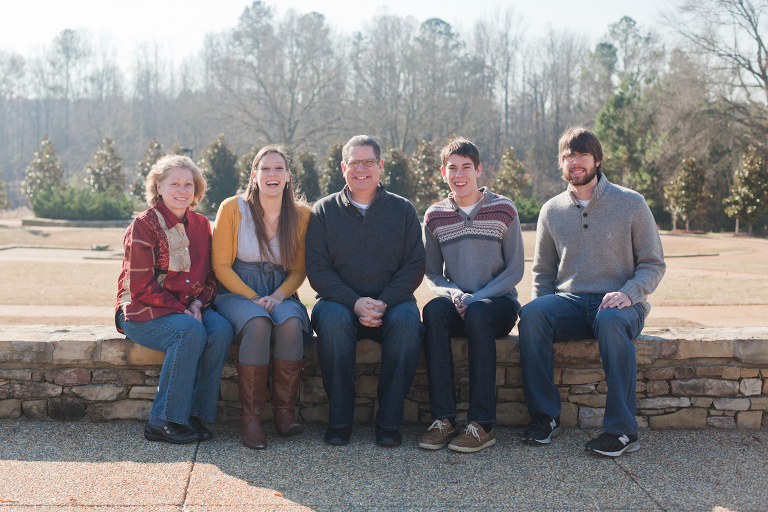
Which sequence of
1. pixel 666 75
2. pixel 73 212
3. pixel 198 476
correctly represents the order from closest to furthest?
1. pixel 198 476
2. pixel 73 212
3. pixel 666 75

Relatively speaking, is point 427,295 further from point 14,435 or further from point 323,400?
point 14,435

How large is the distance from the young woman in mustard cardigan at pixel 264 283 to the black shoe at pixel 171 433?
0.24m

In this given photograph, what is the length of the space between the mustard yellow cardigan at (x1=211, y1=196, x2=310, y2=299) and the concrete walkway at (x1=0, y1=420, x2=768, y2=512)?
727 mm

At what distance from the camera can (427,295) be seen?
28.3 feet

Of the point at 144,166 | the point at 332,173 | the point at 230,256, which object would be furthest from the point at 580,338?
the point at 144,166

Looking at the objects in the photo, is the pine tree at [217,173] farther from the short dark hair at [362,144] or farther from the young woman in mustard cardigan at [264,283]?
the short dark hair at [362,144]

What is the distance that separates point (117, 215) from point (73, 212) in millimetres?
1440

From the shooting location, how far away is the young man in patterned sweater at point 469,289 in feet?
9.17

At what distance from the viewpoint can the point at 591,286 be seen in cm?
300

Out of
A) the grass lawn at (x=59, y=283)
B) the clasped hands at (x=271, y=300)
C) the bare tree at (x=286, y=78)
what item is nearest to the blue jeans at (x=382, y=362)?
the clasped hands at (x=271, y=300)

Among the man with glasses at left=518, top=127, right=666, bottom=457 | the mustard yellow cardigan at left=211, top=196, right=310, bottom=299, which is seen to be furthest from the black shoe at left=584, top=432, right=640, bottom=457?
the mustard yellow cardigan at left=211, top=196, right=310, bottom=299

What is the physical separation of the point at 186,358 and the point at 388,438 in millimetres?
1010

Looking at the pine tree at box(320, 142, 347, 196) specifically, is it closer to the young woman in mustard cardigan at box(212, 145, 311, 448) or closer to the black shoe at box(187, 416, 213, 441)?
the young woman in mustard cardigan at box(212, 145, 311, 448)

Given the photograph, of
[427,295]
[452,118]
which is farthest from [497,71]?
[427,295]
